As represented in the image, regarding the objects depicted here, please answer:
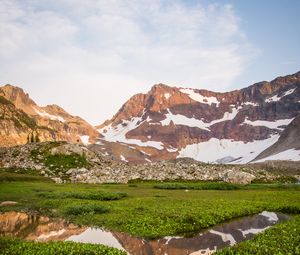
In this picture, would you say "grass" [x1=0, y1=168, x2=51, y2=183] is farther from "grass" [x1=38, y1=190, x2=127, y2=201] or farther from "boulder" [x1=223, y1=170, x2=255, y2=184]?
"boulder" [x1=223, y1=170, x2=255, y2=184]

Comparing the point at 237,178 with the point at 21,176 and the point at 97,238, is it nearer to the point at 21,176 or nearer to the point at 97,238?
the point at 21,176

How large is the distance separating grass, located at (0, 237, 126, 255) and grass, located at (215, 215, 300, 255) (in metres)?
7.10

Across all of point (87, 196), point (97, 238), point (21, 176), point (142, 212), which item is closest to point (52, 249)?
point (97, 238)

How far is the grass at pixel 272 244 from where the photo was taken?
70.9 feet

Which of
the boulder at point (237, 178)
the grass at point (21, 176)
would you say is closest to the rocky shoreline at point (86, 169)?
the boulder at point (237, 178)

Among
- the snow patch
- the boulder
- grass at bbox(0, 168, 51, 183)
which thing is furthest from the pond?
the boulder

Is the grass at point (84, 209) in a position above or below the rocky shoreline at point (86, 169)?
below

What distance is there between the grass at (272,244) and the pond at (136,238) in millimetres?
2632

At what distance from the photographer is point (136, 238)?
2816 centimetres

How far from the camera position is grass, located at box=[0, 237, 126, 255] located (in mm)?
21969

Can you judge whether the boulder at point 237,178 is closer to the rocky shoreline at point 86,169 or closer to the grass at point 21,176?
the rocky shoreline at point 86,169

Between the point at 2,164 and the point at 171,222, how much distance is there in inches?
2985

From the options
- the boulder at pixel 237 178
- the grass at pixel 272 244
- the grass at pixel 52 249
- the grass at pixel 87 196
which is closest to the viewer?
the grass at pixel 272 244

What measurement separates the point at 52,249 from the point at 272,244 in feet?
44.8
